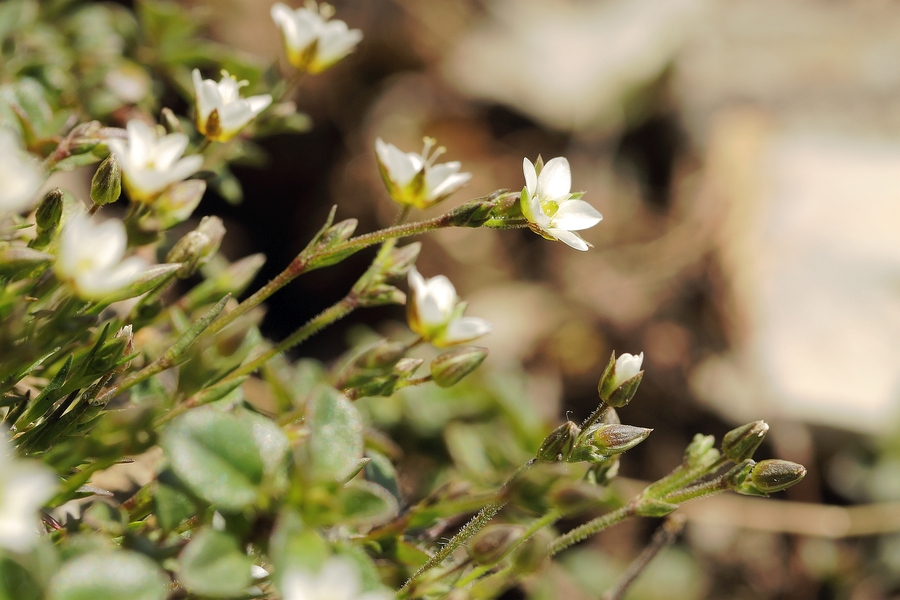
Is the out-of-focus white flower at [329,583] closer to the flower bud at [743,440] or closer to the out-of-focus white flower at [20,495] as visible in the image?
the out-of-focus white flower at [20,495]

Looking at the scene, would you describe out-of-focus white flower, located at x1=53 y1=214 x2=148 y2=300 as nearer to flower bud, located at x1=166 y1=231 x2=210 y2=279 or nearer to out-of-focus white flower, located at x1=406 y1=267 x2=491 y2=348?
flower bud, located at x1=166 y1=231 x2=210 y2=279

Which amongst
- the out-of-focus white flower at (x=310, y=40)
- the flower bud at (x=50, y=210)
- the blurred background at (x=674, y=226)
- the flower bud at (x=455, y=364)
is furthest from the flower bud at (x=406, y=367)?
the blurred background at (x=674, y=226)

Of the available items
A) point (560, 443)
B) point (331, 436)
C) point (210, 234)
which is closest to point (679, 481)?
point (560, 443)

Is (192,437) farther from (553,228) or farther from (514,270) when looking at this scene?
(514,270)

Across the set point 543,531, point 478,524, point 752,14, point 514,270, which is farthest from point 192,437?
point 752,14

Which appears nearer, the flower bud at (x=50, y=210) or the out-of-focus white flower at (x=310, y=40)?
the flower bud at (x=50, y=210)
